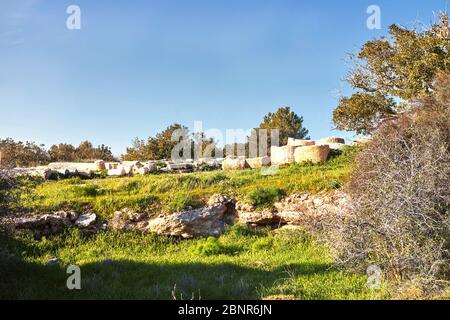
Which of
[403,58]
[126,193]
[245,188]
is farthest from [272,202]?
[403,58]

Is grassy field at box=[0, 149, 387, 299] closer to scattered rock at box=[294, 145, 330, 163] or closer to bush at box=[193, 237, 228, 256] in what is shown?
bush at box=[193, 237, 228, 256]

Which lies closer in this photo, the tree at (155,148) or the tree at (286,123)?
the tree at (155,148)

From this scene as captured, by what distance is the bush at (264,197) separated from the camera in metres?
13.3

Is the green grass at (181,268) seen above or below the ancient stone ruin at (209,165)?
below

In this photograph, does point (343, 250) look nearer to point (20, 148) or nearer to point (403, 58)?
point (403, 58)

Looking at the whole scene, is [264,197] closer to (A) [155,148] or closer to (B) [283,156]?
Result: (B) [283,156]

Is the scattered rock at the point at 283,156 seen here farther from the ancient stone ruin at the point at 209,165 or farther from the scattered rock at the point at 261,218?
the scattered rock at the point at 261,218

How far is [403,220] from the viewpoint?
25.7 ft

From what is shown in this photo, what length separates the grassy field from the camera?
24.3 ft

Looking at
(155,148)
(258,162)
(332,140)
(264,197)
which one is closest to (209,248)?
(264,197)

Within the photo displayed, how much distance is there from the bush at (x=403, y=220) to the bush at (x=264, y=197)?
3.63m

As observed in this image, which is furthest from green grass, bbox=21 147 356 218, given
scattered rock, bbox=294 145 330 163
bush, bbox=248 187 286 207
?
scattered rock, bbox=294 145 330 163

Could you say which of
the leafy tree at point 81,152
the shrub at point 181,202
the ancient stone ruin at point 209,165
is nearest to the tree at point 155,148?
the leafy tree at point 81,152
